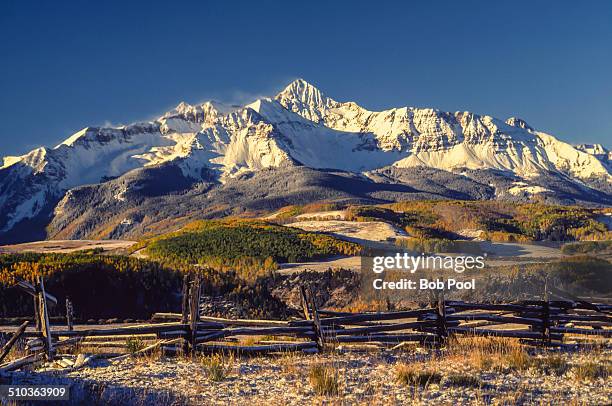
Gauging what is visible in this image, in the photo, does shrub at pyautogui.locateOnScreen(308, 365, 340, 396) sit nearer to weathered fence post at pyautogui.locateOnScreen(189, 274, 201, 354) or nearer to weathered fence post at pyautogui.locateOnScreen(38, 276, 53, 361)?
weathered fence post at pyautogui.locateOnScreen(189, 274, 201, 354)

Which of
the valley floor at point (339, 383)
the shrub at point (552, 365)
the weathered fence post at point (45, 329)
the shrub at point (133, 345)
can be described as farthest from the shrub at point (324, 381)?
the weathered fence post at point (45, 329)

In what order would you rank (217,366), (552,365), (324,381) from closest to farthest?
1. (324,381)
2. (217,366)
3. (552,365)

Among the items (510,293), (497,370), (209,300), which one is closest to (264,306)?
(209,300)

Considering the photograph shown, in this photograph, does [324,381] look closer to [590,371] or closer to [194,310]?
[194,310]

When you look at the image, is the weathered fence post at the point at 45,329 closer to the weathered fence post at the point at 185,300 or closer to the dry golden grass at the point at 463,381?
the weathered fence post at the point at 185,300

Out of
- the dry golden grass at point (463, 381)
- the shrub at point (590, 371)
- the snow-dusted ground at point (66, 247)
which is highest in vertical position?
the snow-dusted ground at point (66, 247)

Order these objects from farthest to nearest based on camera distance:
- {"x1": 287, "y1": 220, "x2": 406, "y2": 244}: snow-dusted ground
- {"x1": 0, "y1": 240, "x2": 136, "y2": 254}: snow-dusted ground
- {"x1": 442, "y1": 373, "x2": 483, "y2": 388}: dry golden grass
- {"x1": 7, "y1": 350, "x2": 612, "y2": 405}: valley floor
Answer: {"x1": 0, "y1": 240, "x2": 136, "y2": 254}: snow-dusted ground, {"x1": 287, "y1": 220, "x2": 406, "y2": 244}: snow-dusted ground, {"x1": 442, "y1": 373, "x2": 483, "y2": 388}: dry golden grass, {"x1": 7, "y1": 350, "x2": 612, "y2": 405}: valley floor

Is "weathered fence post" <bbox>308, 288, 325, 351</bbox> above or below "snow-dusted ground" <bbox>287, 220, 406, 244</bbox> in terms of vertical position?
below

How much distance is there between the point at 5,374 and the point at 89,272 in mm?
32374

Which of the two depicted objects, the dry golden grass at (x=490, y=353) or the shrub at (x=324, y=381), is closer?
the shrub at (x=324, y=381)

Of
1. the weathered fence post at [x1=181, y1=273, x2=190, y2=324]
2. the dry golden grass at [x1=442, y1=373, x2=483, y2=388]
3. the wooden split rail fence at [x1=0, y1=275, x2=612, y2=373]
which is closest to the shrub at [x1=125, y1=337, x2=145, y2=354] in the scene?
the wooden split rail fence at [x1=0, y1=275, x2=612, y2=373]

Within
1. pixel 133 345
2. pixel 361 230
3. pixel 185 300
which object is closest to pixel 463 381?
pixel 185 300

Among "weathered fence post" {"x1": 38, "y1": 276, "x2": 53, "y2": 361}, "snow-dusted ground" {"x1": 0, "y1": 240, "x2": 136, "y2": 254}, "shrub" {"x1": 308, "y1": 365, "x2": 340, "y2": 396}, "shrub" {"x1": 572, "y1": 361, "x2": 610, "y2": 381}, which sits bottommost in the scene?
"shrub" {"x1": 572, "y1": 361, "x2": 610, "y2": 381}

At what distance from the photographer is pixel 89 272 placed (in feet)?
138
